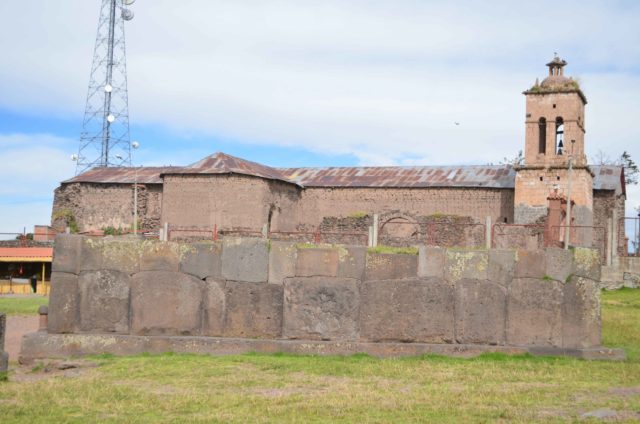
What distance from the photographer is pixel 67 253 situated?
35.3ft

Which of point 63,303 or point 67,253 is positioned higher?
point 67,253

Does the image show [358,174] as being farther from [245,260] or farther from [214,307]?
[214,307]

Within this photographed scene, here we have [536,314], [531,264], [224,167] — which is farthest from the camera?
[224,167]

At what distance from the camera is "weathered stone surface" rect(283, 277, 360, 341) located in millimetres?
10719

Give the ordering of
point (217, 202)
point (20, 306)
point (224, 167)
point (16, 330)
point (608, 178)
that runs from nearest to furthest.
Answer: point (16, 330)
point (20, 306)
point (217, 202)
point (224, 167)
point (608, 178)

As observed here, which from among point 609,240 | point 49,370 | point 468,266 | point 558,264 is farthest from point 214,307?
point 609,240

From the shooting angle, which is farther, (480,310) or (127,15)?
(127,15)

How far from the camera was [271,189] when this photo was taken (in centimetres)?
3058

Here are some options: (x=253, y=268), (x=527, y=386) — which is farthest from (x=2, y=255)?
(x=527, y=386)

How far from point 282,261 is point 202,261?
3.67 feet

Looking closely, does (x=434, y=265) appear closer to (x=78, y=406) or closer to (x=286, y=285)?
(x=286, y=285)

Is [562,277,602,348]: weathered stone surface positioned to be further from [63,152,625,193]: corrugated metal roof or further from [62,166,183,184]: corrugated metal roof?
[62,166,183,184]: corrugated metal roof

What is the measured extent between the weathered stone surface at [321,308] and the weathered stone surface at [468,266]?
4.35 feet

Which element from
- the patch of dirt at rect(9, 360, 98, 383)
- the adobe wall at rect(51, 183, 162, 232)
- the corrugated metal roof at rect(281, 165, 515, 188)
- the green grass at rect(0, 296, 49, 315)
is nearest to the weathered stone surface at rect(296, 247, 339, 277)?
the patch of dirt at rect(9, 360, 98, 383)
